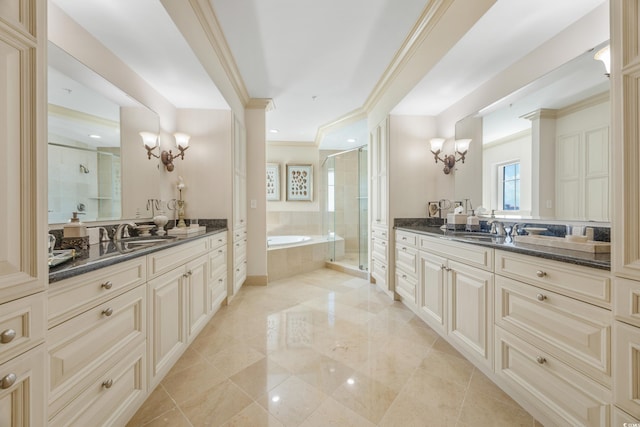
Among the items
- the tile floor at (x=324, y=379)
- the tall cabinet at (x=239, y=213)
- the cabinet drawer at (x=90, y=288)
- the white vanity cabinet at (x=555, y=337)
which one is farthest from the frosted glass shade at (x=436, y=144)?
the cabinet drawer at (x=90, y=288)

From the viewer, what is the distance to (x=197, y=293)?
1.86 metres

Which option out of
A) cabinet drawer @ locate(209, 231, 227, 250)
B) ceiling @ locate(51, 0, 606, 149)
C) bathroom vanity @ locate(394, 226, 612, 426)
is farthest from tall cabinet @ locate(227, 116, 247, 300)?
bathroom vanity @ locate(394, 226, 612, 426)

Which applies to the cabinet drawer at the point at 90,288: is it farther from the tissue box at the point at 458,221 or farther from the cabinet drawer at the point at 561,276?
the tissue box at the point at 458,221

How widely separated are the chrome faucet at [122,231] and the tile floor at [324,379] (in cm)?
97

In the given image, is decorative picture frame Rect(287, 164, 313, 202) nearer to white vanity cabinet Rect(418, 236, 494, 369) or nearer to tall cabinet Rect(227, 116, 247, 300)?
tall cabinet Rect(227, 116, 247, 300)

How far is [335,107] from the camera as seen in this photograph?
348 cm

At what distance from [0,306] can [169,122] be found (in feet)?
7.67

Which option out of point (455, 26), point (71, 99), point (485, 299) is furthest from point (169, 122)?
point (485, 299)

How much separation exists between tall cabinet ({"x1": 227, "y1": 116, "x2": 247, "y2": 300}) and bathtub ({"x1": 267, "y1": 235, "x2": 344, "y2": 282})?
48 centimetres

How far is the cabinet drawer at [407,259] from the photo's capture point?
7.51ft

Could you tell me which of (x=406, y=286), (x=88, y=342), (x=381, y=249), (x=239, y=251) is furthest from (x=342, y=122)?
(x=88, y=342)

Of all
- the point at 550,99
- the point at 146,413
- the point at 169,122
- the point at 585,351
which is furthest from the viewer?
the point at 169,122

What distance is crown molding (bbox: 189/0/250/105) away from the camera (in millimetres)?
1716

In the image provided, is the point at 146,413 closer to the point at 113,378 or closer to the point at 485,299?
the point at 113,378
